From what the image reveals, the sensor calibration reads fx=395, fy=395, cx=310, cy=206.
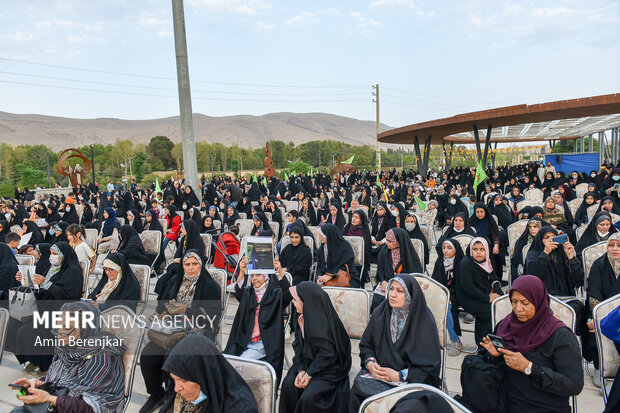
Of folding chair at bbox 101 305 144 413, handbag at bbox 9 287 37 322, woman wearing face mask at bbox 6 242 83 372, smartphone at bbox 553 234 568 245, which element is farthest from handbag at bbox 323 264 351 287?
handbag at bbox 9 287 37 322

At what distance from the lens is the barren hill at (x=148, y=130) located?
114m

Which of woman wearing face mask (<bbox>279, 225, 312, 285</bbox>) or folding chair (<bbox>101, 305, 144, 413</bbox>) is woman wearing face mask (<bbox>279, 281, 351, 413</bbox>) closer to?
folding chair (<bbox>101, 305, 144, 413</bbox>)

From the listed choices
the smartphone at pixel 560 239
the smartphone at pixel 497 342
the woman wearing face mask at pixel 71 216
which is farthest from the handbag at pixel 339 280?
the woman wearing face mask at pixel 71 216

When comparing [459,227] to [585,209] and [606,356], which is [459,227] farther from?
[585,209]

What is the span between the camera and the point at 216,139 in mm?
137875

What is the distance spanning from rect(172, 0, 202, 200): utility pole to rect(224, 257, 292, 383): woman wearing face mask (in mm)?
8823

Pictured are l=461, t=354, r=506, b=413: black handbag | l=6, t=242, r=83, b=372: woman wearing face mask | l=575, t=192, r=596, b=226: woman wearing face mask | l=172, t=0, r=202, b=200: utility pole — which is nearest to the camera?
l=461, t=354, r=506, b=413: black handbag

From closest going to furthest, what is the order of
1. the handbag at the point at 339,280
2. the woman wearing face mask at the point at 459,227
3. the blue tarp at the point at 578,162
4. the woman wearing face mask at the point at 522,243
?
the handbag at the point at 339,280 → the woman wearing face mask at the point at 522,243 → the woman wearing face mask at the point at 459,227 → the blue tarp at the point at 578,162

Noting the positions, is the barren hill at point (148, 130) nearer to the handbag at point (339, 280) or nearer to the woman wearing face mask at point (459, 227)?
the woman wearing face mask at point (459, 227)

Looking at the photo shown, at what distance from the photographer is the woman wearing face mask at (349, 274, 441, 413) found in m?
2.43

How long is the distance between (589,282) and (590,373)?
2.43ft

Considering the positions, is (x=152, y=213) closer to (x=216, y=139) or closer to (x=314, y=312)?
(x=314, y=312)

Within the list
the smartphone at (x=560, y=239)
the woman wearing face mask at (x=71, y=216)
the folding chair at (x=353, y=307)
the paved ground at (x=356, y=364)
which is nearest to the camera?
the paved ground at (x=356, y=364)

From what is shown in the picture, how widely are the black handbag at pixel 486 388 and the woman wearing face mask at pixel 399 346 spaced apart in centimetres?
21
